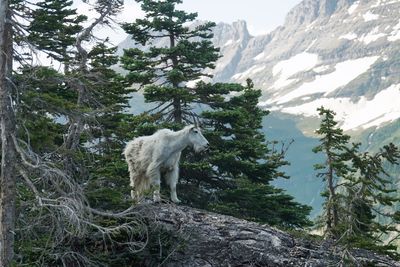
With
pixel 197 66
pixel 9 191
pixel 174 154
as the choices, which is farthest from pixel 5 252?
pixel 197 66

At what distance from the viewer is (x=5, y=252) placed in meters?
10.4

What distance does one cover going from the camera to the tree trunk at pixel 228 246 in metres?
13.8

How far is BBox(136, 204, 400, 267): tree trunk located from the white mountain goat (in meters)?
3.03

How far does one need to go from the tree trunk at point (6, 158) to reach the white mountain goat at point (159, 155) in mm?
7413

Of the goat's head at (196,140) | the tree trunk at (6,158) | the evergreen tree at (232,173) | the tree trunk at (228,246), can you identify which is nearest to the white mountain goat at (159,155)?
the goat's head at (196,140)

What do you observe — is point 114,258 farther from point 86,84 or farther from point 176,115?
point 176,115

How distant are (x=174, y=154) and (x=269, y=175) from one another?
1063 centimetres

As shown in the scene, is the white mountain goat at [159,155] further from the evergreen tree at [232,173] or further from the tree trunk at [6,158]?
the tree trunk at [6,158]

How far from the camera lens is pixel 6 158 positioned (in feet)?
34.9

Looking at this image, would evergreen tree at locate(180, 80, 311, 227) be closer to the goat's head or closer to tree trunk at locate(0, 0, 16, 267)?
the goat's head

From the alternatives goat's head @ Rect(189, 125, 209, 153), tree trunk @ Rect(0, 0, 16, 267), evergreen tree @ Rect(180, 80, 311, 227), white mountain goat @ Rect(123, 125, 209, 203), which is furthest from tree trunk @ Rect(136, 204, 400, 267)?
evergreen tree @ Rect(180, 80, 311, 227)

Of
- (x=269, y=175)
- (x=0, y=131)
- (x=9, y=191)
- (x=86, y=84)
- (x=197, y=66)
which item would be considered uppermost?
(x=197, y=66)

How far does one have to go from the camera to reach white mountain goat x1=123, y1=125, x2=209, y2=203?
18.0m

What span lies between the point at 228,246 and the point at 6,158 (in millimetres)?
5742
